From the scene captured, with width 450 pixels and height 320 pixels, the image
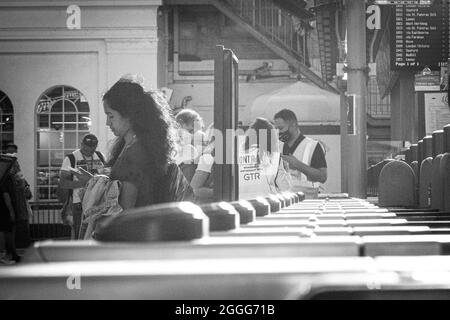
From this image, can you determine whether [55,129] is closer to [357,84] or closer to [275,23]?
[275,23]

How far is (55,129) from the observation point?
7.57 m

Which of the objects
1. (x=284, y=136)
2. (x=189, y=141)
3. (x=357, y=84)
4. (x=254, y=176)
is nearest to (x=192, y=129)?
(x=189, y=141)

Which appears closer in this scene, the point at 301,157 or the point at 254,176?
the point at 254,176

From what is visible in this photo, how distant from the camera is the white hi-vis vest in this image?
122 inches

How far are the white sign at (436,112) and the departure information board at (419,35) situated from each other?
100 centimetres

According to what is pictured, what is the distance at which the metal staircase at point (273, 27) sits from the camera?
9367mm

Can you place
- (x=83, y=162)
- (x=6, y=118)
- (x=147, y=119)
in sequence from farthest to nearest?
1. (x=6, y=118)
2. (x=83, y=162)
3. (x=147, y=119)

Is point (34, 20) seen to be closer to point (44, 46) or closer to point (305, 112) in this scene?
point (44, 46)

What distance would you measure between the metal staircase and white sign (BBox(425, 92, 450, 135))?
4.49m

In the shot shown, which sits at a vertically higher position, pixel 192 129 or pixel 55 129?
pixel 55 129

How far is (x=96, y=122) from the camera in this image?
25.1 feet

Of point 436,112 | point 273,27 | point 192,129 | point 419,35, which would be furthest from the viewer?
point 273,27

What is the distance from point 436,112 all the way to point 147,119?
11.5 feet

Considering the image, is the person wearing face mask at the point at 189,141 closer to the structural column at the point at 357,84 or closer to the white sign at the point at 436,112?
the structural column at the point at 357,84
